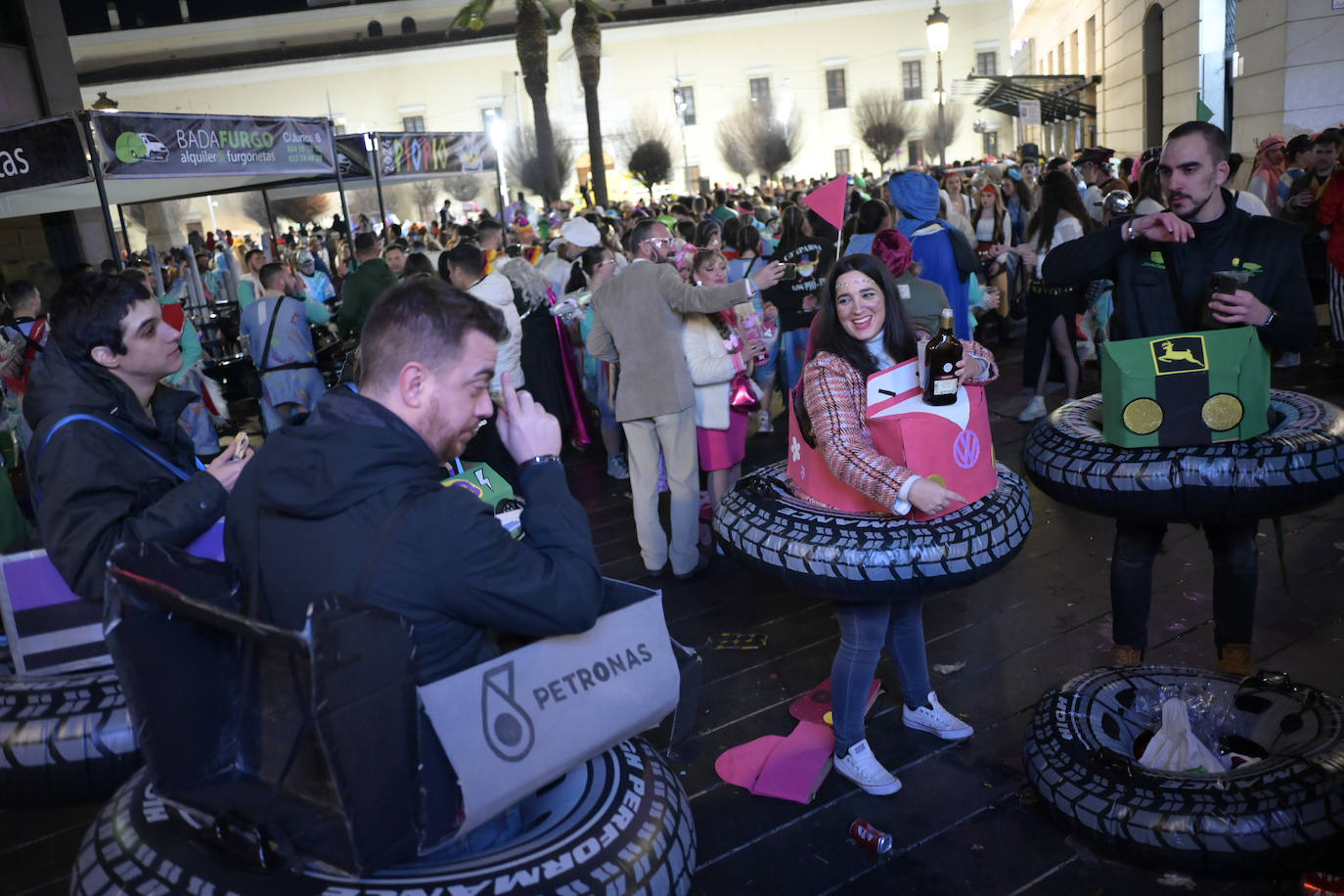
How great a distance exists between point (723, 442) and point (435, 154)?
9.75 metres

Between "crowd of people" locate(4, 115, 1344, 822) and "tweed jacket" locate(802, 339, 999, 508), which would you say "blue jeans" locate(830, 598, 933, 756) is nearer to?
"crowd of people" locate(4, 115, 1344, 822)

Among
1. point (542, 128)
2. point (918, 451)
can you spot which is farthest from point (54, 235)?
point (542, 128)

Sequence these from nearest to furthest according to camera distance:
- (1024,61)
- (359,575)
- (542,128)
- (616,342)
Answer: (359,575), (616,342), (542,128), (1024,61)

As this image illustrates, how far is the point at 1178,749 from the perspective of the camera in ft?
9.04

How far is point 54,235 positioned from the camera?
12.2 metres

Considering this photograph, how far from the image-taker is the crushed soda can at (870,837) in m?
2.81

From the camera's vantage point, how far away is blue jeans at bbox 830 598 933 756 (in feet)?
9.92

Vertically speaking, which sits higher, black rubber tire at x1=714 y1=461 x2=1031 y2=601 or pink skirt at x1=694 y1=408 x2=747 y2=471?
black rubber tire at x1=714 y1=461 x2=1031 y2=601

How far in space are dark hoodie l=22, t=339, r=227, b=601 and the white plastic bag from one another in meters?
2.65

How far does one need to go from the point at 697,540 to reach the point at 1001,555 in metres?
2.45

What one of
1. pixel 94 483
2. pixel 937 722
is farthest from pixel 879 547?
pixel 94 483

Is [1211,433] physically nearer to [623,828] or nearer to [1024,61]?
[623,828]

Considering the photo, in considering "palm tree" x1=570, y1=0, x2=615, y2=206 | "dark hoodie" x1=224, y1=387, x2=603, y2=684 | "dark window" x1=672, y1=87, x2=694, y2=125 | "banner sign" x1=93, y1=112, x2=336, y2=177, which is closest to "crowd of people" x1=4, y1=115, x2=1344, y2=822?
"dark hoodie" x1=224, y1=387, x2=603, y2=684

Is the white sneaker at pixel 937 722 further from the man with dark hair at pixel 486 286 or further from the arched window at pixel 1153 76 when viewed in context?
the arched window at pixel 1153 76
